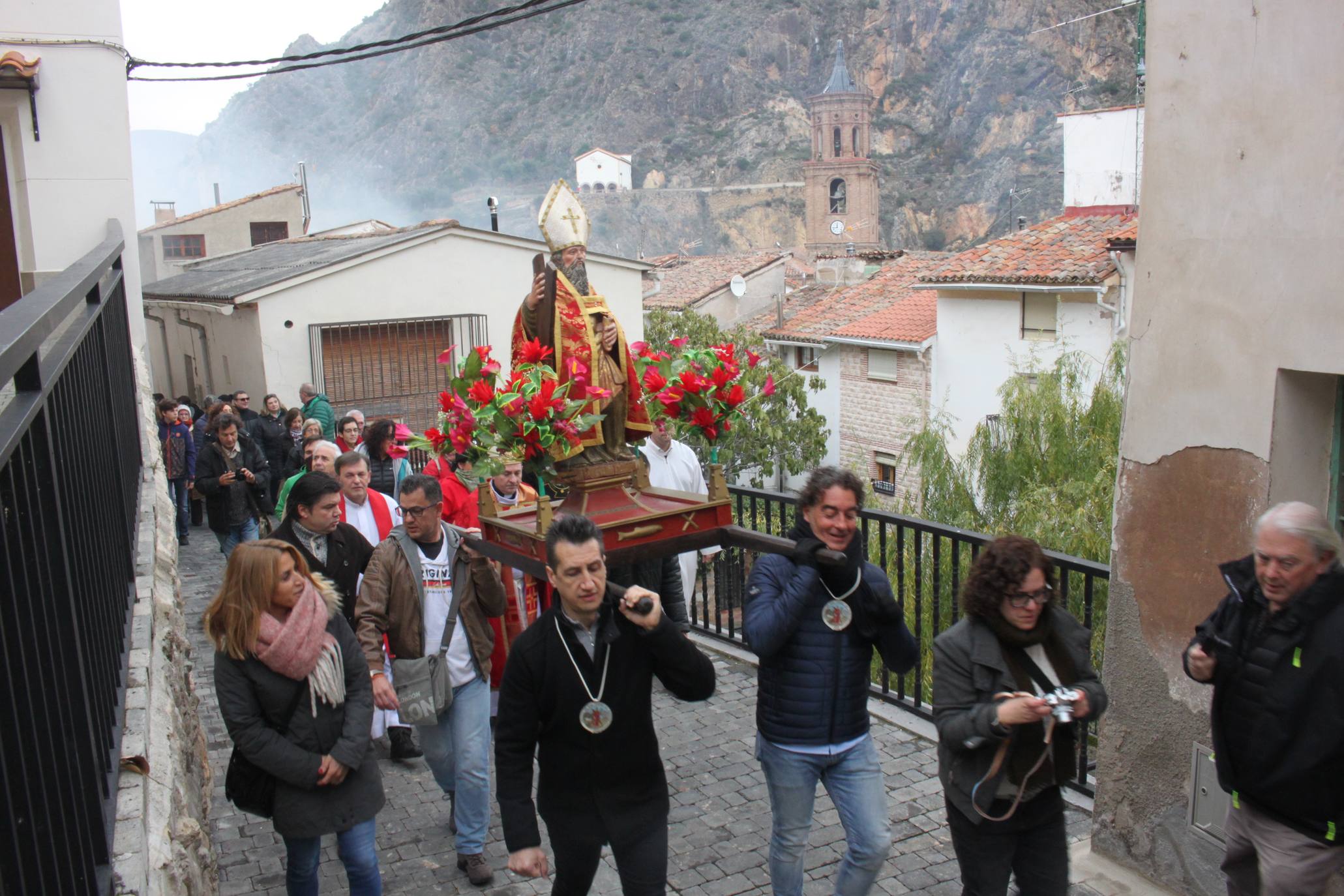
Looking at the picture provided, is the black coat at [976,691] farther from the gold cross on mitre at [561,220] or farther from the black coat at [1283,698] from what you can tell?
the gold cross on mitre at [561,220]

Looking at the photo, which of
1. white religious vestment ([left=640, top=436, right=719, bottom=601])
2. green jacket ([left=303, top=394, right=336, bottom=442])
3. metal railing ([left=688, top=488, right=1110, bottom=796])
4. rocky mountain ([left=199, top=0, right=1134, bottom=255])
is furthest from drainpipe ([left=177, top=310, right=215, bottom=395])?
rocky mountain ([left=199, top=0, right=1134, bottom=255])

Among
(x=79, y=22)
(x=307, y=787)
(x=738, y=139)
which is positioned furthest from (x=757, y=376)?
(x=738, y=139)

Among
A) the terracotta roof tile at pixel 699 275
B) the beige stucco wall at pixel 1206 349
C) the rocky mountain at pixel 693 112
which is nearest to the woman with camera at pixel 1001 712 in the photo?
the beige stucco wall at pixel 1206 349

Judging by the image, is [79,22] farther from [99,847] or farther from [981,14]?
[981,14]

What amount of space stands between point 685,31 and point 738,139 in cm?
2183

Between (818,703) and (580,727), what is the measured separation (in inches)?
40.2

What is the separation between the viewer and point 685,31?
148375 mm

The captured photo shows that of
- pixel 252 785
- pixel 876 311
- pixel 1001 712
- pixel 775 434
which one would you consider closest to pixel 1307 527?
pixel 1001 712

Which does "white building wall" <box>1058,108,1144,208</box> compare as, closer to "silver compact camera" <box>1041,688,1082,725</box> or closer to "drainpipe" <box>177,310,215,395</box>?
"drainpipe" <box>177,310,215,395</box>

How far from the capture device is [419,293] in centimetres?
1803

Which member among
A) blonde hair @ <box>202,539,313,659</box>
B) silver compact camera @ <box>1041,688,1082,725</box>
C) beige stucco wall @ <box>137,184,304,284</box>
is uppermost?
beige stucco wall @ <box>137,184,304,284</box>

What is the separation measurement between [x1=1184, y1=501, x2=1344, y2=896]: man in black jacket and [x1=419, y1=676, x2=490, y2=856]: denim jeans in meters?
3.12

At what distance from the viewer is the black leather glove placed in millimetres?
4207

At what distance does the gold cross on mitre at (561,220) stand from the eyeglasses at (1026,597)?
285cm
